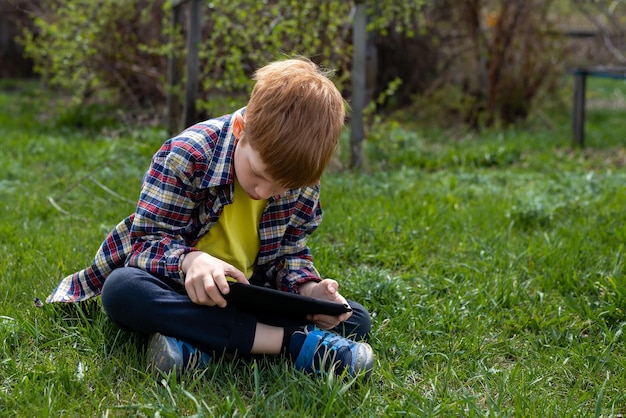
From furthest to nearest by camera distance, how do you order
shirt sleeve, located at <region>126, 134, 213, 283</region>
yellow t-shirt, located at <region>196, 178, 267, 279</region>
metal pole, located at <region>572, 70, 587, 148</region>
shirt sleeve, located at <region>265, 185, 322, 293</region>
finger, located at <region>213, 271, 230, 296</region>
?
metal pole, located at <region>572, 70, 587, 148</region>, shirt sleeve, located at <region>265, 185, 322, 293</region>, yellow t-shirt, located at <region>196, 178, 267, 279</region>, shirt sleeve, located at <region>126, 134, 213, 283</region>, finger, located at <region>213, 271, 230, 296</region>

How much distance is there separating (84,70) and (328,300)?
5.06 meters

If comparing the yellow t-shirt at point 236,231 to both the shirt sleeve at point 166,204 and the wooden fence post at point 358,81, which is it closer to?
the shirt sleeve at point 166,204

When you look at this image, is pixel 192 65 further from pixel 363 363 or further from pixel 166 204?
pixel 363 363

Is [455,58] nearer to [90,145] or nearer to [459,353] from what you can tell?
[90,145]

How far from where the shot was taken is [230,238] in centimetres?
231

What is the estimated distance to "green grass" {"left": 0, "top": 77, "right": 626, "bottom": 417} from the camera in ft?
6.47

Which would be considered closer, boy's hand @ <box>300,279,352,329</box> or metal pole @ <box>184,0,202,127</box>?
boy's hand @ <box>300,279,352,329</box>

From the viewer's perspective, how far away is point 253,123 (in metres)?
2.01

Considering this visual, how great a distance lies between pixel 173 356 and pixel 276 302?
0.32 metres

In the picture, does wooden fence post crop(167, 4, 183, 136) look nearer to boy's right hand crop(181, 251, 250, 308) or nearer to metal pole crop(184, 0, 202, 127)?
metal pole crop(184, 0, 202, 127)

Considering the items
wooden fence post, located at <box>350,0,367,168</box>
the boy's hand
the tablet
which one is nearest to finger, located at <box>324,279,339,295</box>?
the boy's hand

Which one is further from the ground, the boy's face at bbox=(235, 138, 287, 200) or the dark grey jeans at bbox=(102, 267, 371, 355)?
the boy's face at bbox=(235, 138, 287, 200)

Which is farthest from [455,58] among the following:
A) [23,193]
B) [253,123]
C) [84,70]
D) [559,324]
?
[253,123]

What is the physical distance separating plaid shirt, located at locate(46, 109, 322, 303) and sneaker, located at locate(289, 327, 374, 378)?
0.74 ft
